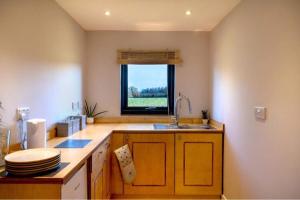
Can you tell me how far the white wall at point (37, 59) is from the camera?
1706 mm

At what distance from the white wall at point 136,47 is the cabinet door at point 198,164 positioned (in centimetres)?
73

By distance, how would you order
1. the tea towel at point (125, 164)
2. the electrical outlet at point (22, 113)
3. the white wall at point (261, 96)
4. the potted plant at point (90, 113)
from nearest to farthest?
the white wall at point (261, 96) → the electrical outlet at point (22, 113) → the tea towel at point (125, 164) → the potted plant at point (90, 113)

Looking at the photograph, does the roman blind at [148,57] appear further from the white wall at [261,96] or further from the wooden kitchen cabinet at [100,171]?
the wooden kitchen cabinet at [100,171]

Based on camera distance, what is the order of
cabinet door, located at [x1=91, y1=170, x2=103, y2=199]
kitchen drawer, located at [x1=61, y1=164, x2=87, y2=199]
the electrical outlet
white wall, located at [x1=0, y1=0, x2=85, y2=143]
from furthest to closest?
cabinet door, located at [x1=91, y1=170, x2=103, y2=199] → the electrical outlet → white wall, located at [x1=0, y1=0, x2=85, y2=143] → kitchen drawer, located at [x1=61, y1=164, x2=87, y2=199]

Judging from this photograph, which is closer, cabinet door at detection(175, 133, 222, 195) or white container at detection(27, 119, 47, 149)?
white container at detection(27, 119, 47, 149)

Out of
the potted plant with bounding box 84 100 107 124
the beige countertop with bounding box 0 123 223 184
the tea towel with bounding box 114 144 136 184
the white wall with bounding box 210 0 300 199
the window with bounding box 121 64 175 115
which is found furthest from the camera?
the window with bounding box 121 64 175 115

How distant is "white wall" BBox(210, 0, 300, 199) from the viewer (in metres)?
1.53

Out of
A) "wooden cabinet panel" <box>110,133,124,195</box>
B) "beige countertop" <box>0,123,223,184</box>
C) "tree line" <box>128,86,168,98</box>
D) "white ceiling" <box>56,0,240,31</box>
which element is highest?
"white ceiling" <box>56,0,240,31</box>

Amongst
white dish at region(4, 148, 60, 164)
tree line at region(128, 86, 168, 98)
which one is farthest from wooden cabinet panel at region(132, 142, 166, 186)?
white dish at region(4, 148, 60, 164)

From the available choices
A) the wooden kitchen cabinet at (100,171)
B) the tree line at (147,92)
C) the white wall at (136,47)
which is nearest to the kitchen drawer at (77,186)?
the wooden kitchen cabinet at (100,171)

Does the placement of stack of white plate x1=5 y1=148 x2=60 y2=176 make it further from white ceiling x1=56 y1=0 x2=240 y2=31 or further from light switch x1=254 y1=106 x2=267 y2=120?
white ceiling x1=56 y1=0 x2=240 y2=31

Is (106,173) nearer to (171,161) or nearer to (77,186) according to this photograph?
(171,161)

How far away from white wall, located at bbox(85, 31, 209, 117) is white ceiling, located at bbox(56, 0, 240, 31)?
136 millimetres

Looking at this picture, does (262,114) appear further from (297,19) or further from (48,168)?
(48,168)
